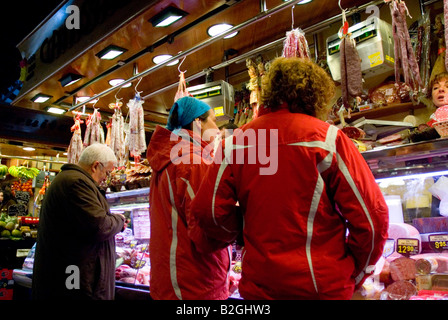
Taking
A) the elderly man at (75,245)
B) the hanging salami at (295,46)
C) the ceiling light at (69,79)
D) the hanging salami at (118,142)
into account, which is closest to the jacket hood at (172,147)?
the elderly man at (75,245)

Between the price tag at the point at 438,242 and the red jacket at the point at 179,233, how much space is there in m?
1.32

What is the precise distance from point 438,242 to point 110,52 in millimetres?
4213

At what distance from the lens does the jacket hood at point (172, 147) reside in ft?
6.88

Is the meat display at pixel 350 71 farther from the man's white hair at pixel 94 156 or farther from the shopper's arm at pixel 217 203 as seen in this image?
the man's white hair at pixel 94 156

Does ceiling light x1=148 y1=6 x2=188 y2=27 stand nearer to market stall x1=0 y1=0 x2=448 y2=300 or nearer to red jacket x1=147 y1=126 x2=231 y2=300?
market stall x1=0 y1=0 x2=448 y2=300

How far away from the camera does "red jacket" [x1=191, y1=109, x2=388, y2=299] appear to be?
137 centimetres

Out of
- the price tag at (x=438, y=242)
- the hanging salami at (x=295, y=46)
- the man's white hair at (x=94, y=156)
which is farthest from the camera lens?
→ the hanging salami at (x=295, y=46)

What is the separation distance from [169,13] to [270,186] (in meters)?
2.87

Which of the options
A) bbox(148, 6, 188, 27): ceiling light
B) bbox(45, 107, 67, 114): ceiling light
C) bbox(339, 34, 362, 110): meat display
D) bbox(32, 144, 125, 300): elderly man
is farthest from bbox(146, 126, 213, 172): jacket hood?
bbox(45, 107, 67, 114): ceiling light

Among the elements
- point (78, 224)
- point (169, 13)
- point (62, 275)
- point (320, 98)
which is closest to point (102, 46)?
point (169, 13)

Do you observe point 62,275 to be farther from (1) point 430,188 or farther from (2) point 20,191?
(2) point 20,191

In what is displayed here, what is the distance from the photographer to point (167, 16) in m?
3.70

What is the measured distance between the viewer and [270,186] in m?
1.50
